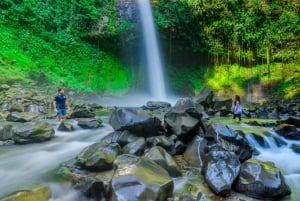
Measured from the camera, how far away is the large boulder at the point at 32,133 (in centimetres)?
846

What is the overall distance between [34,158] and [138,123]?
2.79 m

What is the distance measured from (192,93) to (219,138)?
2295cm

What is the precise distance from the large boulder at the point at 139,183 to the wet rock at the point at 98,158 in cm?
87

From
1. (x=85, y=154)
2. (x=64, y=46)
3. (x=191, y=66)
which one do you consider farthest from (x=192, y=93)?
(x=85, y=154)

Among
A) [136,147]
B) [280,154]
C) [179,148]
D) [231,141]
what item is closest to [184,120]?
[179,148]

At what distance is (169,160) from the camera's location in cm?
621

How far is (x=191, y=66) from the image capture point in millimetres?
31906

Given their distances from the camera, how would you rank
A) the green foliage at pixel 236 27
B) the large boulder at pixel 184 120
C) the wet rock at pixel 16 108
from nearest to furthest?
1. the large boulder at pixel 184 120
2. the wet rock at pixel 16 108
3. the green foliage at pixel 236 27

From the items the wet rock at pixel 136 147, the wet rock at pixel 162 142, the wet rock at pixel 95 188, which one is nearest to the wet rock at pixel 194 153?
the wet rock at pixel 162 142

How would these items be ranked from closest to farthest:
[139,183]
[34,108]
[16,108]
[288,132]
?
1. [139,183]
2. [288,132]
3. [16,108]
4. [34,108]

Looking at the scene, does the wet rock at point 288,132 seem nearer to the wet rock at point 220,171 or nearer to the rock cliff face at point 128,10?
the wet rock at point 220,171

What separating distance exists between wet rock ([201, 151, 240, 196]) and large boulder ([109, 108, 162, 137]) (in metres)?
2.15

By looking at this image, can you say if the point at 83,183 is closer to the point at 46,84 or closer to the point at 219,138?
the point at 219,138

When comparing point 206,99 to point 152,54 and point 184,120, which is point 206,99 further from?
point 152,54
